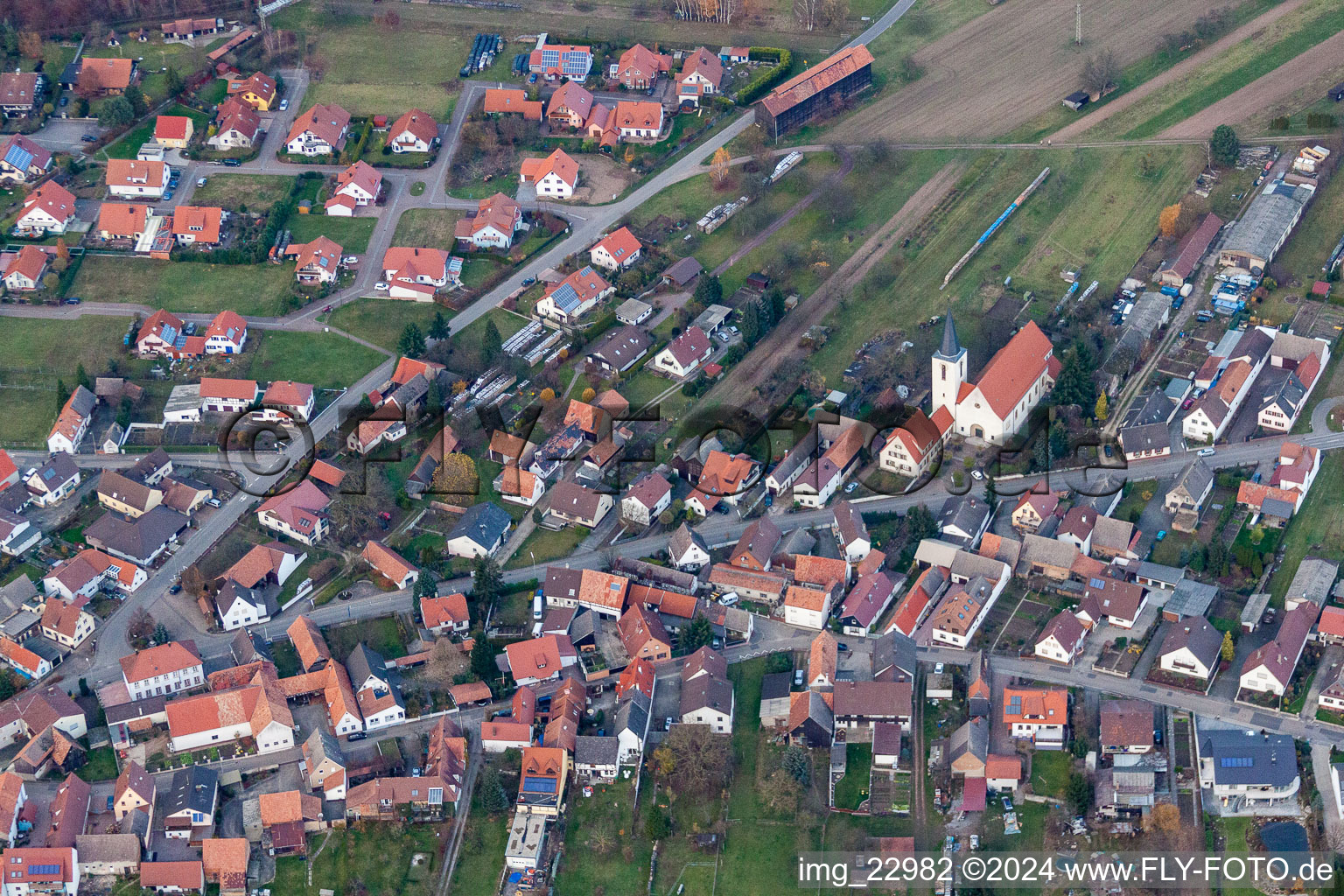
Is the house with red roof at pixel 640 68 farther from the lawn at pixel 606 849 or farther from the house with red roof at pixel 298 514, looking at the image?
the lawn at pixel 606 849

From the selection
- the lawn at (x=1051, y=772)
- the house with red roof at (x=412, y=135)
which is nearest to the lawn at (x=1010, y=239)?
the house with red roof at (x=412, y=135)

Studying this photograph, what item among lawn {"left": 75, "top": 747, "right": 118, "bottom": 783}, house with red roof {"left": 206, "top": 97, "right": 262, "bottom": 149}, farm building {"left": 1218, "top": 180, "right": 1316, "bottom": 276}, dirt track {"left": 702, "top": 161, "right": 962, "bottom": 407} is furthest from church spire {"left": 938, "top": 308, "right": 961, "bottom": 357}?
house with red roof {"left": 206, "top": 97, "right": 262, "bottom": 149}

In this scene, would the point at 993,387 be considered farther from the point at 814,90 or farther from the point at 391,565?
the point at 814,90

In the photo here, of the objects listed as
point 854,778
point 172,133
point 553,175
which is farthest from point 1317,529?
point 172,133

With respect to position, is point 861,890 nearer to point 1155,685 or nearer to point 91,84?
point 1155,685

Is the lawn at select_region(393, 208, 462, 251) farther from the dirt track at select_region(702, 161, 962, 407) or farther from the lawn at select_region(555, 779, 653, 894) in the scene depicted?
the lawn at select_region(555, 779, 653, 894)

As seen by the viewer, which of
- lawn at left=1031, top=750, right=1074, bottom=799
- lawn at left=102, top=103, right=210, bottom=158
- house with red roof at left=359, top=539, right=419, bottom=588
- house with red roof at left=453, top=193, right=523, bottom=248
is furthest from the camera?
lawn at left=102, top=103, right=210, bottom=158
